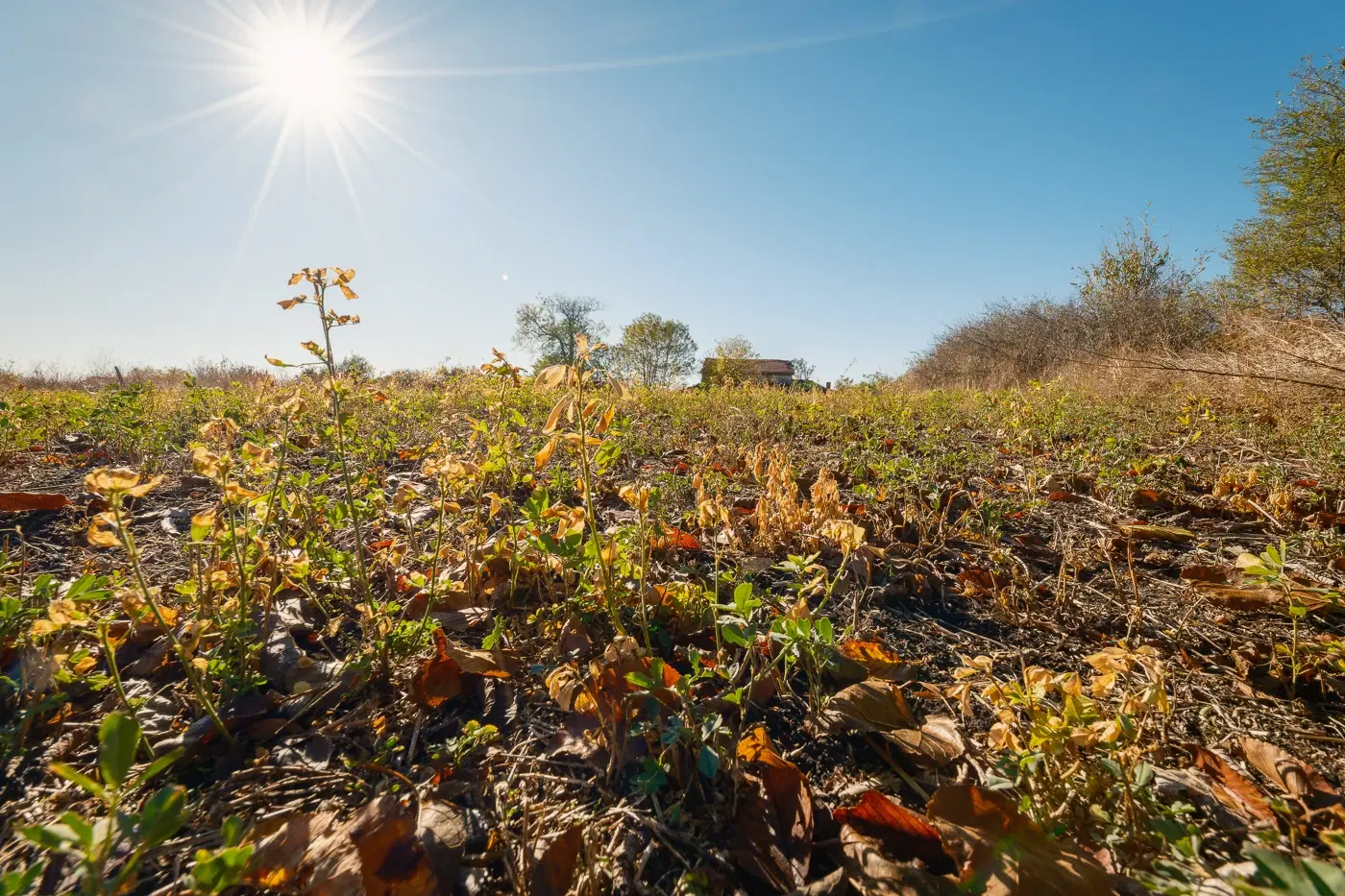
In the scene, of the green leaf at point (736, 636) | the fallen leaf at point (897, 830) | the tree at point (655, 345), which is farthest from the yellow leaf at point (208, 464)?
the tree at point (655, 345)

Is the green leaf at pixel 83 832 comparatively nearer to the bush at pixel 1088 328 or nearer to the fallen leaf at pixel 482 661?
the fallen leaf at pixel 482 661

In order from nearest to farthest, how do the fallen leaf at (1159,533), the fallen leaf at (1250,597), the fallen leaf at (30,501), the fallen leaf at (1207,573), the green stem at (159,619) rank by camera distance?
the green stem at (159,619) → the fallen leaf at (1250,597) → the fallen leaf at (1207,573) → the fallen leaf at (1159,533) → the fallen leaf at (30,501)

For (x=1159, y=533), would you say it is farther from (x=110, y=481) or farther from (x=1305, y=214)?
(x=1305, y=214)

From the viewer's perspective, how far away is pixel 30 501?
2.44 meters

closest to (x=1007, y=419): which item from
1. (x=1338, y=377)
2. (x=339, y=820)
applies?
(x=1338, y=377)

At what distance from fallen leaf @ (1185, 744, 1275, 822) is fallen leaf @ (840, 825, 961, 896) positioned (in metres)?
0.58

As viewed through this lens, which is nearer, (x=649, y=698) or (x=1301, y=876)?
(x=1301, y=876)

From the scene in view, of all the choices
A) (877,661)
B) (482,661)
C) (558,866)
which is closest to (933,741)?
(877,661)

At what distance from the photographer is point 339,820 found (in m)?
0.98

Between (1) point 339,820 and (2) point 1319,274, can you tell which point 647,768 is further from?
(2) point 1319,274

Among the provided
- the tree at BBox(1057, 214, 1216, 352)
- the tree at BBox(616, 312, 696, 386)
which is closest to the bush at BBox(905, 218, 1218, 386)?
the tree at BBox(1057, 214, 1216, 352)

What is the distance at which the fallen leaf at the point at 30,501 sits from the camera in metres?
2.40

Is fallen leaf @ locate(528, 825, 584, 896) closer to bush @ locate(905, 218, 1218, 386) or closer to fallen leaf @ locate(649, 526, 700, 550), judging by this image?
fallen leaf @ locate(649, 526, 700, 550)

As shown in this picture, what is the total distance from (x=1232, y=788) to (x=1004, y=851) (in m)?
0.59
